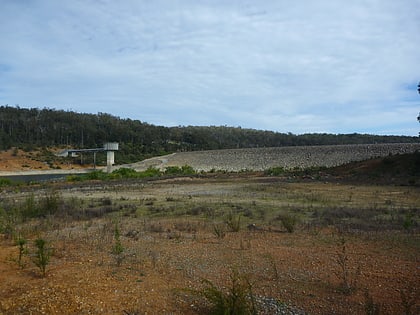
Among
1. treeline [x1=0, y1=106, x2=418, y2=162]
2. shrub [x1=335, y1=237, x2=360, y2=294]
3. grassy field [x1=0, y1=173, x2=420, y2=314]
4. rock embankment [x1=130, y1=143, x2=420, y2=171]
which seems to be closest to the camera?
Answer: grassy field [x1=0, y1=173, x2=420, y2=314]

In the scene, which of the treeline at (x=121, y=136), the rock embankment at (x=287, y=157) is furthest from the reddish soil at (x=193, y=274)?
the treeline at (x=121, y=136)

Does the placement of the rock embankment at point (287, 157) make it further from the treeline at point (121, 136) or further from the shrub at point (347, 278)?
the shrub at point (347, 278)

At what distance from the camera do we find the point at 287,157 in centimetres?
5869

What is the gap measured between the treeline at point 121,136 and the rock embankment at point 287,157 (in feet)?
77.5

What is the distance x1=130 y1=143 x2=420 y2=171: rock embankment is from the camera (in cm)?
5112

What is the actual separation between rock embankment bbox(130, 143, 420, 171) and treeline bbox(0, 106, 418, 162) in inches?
930

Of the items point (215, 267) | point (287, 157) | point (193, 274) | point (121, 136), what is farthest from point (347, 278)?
point (121, 136)

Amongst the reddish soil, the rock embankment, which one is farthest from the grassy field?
the rock embankment

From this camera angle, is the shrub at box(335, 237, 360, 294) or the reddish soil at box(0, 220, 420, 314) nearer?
the reddish soil at box(0, 220, 420, 314)

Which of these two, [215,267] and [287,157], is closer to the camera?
[215,267]

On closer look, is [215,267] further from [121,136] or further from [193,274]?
[121,136]

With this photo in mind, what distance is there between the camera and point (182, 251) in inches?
308

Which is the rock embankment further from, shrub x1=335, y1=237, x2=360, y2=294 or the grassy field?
shrub x1=335, y1=237, x2=360, y2=294

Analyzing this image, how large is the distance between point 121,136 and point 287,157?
63.4m
